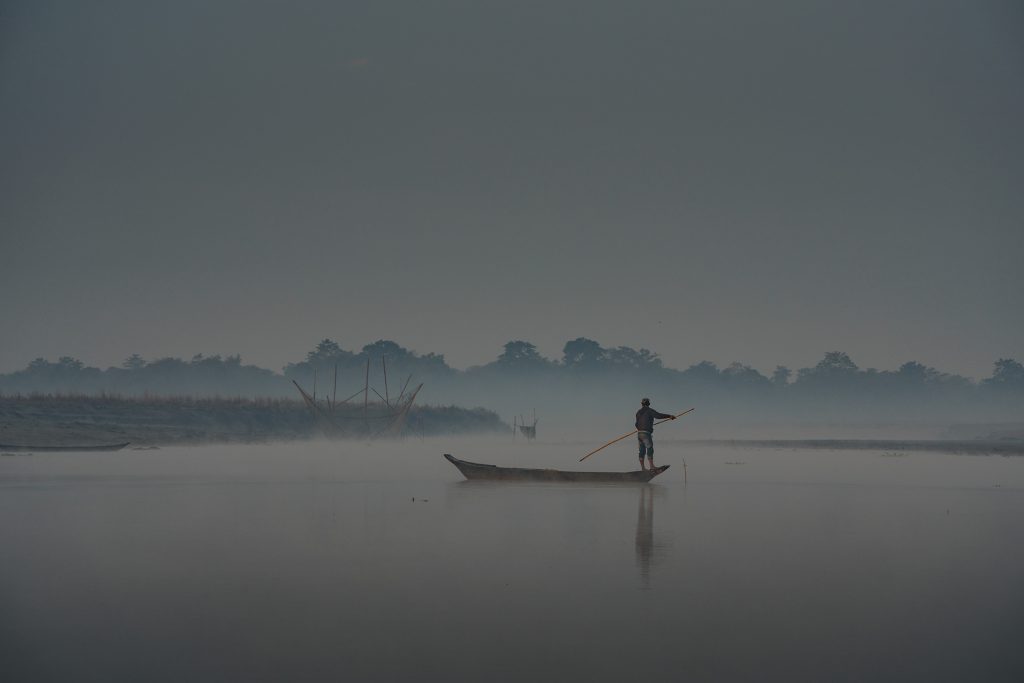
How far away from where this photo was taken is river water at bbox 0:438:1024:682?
7664 millimetres

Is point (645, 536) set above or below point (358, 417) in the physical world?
below

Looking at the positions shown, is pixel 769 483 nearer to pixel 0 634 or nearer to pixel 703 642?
pixel 703 642

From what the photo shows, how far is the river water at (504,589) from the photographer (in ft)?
25.1

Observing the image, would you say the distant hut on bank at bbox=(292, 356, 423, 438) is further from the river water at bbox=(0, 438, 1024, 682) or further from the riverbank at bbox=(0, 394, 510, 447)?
the river water at bbox=(0, 438, 1024, 682)

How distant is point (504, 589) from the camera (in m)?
10.8

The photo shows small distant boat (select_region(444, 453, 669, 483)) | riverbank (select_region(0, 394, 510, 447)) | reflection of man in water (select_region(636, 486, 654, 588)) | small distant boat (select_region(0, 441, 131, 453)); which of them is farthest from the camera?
riverbank (select_region(0, 394, 510, 447))

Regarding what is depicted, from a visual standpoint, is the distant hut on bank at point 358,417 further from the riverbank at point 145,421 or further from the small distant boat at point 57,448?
the small distant boat at point 57,448

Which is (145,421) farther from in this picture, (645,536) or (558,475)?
(645,536)

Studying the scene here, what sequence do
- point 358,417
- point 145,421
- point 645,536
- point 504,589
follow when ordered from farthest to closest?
point 358,417 → point 145,421 → point 645,536 → point 504,589

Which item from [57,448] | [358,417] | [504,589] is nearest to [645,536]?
[504,589]

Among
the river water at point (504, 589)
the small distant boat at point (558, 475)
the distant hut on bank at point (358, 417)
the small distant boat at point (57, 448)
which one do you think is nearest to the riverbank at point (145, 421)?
the distant hut on bank at point (358, 417)

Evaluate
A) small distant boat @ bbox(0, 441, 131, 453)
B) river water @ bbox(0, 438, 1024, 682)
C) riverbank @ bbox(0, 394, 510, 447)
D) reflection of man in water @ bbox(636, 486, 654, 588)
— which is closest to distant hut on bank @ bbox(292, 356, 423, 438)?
riverbank @ bbox(0, 394, 510, 447)

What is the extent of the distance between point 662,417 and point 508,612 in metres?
23.6

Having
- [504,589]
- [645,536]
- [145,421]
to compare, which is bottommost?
[504,589]
